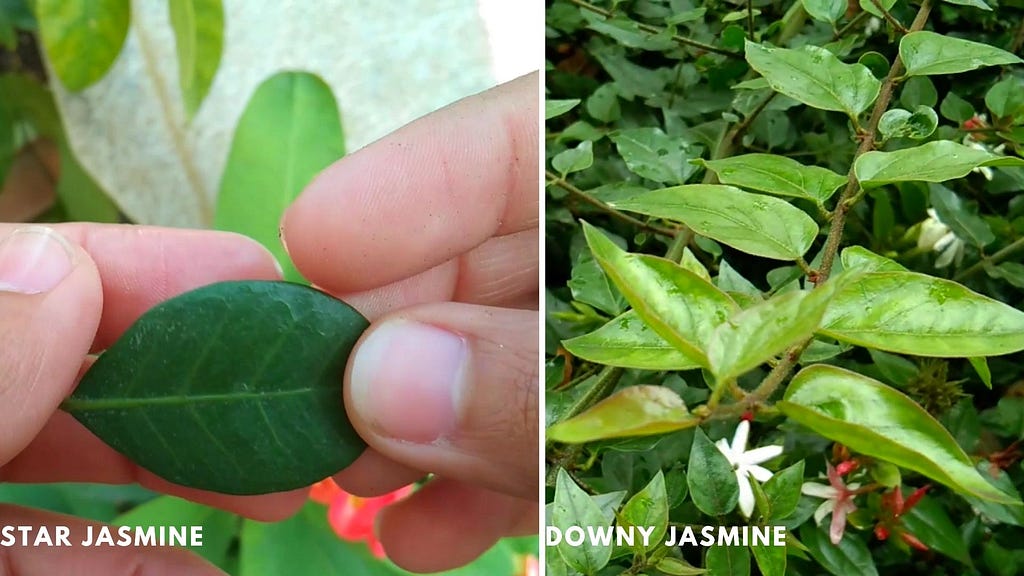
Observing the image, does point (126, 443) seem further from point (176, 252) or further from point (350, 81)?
point (350, 81)

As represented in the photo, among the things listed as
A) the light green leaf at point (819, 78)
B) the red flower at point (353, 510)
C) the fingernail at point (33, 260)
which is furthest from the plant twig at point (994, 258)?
the fingernail at point (33, 260)

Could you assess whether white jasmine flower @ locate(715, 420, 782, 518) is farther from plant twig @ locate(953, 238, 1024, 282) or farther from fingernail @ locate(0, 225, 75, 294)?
fingernail @ locate(0, 225, 75, 294)

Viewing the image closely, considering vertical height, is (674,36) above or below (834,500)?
above

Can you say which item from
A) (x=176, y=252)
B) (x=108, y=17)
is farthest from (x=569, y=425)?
(x=108, y=17)

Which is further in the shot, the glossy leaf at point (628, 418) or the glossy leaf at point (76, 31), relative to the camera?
the glossy leaf at point (76, 31)

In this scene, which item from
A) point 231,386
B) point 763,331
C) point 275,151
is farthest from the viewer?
point 275,151

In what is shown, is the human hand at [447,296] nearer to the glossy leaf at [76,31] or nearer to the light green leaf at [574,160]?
the light green leaf at [574,160]

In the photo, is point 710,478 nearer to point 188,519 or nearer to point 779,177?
point 779,177

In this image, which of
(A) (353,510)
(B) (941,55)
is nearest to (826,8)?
(B) (941,55)
